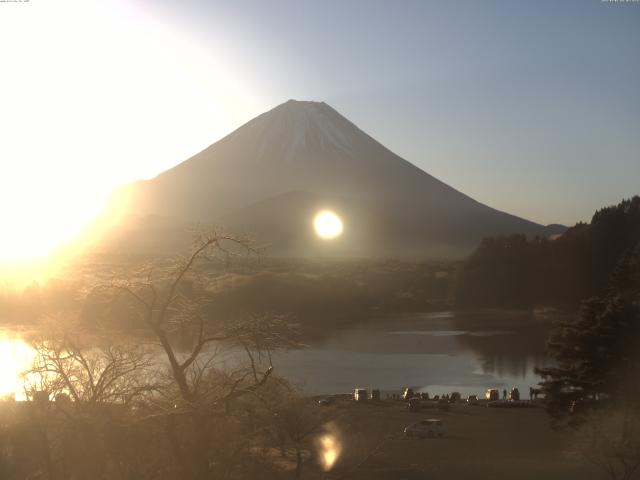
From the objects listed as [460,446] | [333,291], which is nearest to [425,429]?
[460,446]

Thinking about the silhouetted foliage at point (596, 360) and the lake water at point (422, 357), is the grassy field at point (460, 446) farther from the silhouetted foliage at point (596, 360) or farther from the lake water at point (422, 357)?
the lake water at point (422, 357)

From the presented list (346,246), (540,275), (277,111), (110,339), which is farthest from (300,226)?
(110,339)

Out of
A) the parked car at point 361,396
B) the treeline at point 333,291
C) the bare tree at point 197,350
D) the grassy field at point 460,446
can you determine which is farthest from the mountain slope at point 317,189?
Answer: the bare tree at point 197,350

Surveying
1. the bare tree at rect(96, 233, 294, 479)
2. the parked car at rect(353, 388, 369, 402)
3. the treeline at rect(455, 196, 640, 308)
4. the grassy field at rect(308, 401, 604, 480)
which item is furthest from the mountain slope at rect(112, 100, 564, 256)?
the bare tree at rect(96, 233, 294, 479)

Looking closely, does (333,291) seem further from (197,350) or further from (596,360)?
(197,350)

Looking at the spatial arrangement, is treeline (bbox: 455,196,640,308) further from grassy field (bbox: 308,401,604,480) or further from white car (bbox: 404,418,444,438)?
white car (bbox: 404,418,444,438)
